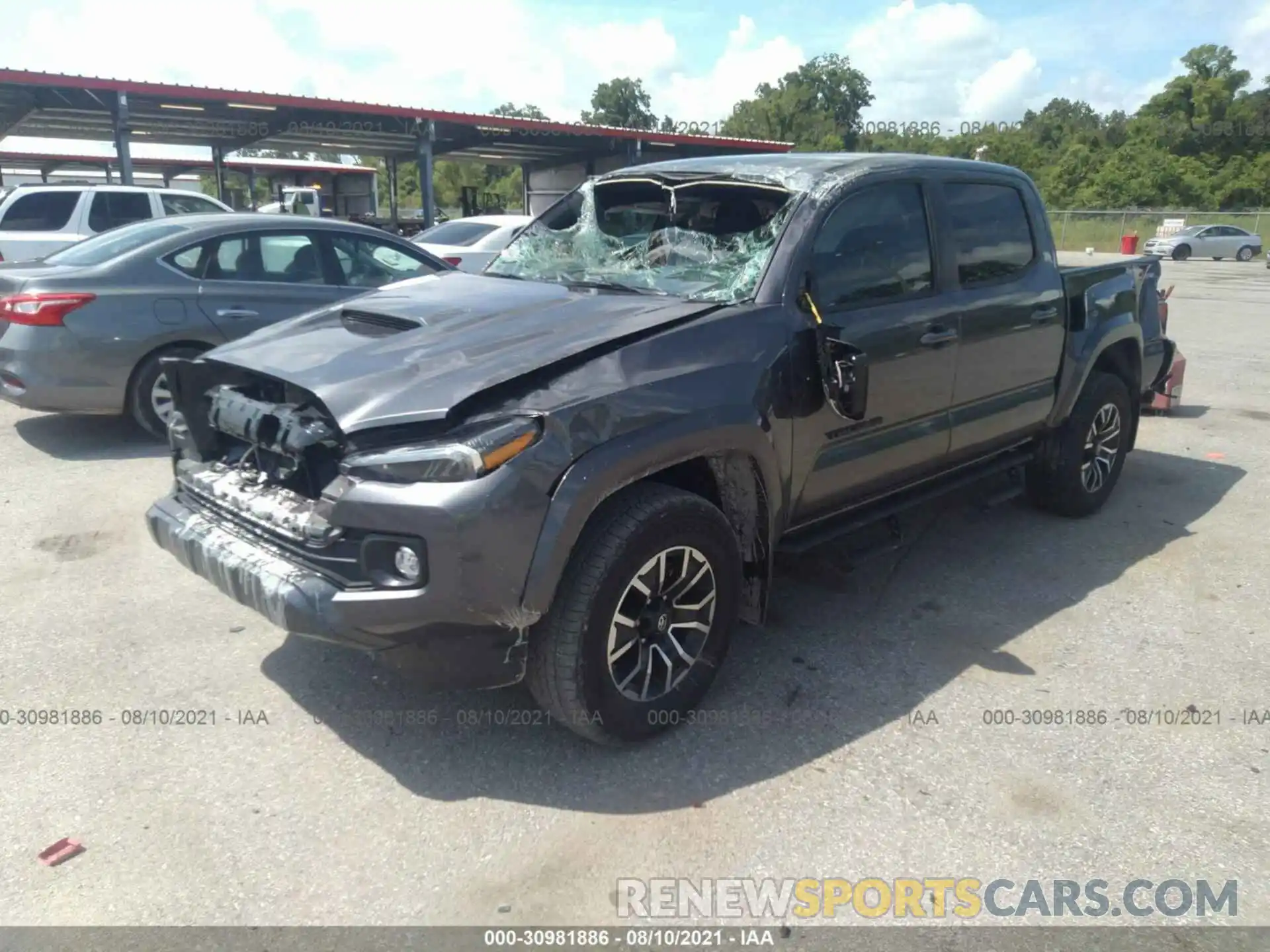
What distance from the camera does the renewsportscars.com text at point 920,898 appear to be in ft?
8.47

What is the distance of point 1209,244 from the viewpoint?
35.8 metres

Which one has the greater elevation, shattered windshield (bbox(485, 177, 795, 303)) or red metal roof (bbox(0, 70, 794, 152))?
red metal roof (bbox(0, 70, 794, 152))

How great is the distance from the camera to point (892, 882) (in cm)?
268

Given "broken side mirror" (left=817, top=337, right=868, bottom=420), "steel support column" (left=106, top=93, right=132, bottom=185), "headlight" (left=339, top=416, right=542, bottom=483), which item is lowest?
"headlight" (left=339, top=416, right=542, bottom=483)

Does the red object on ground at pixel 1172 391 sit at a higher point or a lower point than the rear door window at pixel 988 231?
lower

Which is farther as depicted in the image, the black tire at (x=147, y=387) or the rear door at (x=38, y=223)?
the rear door at (x=38, y=223)

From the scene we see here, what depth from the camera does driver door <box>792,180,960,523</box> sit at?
A: 3.65m

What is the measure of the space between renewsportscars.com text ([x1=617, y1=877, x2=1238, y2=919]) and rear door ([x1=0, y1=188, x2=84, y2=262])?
1185 cm

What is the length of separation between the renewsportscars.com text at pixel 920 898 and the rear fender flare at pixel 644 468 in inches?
33.9

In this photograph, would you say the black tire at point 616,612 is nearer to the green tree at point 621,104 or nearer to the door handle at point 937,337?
the door handle at point 937,337

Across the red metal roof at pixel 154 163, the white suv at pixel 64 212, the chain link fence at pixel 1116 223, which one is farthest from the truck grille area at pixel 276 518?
the chain link fence at pixel 1116 223

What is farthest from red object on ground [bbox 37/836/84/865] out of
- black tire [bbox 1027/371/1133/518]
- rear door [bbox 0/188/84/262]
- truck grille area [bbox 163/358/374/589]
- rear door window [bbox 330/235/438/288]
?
rear door [bbox 0/188/84/262]

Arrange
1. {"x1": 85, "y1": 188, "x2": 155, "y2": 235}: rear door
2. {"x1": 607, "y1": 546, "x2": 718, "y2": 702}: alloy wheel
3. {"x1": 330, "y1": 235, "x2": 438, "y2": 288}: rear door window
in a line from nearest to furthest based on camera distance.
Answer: {"x1": 607, "y1": 546, "x2": 718, "y2": 702}: alloy wheel → {"x1": 330, "y1": 235, "x2": 438, "y2": 288}: rear door window → {"x1": 85, "y1": 188, "x2": 155, "y2": 235}: rear door

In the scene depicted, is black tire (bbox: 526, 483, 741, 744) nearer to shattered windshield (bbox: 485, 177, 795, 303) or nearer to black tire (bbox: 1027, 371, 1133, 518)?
shattered windshield (bbox: 485, 177, 795, 303)
